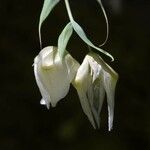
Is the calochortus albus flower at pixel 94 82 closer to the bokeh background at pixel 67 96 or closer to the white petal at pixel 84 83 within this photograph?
the white petal at pixel 84 83

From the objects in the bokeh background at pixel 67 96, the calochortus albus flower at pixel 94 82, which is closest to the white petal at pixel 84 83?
the calochortus albus flower at pixel 94 82

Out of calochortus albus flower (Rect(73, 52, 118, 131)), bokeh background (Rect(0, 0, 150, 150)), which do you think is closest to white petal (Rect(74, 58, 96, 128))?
calochortus albus flower (Rect(73, 52, 118, 131))

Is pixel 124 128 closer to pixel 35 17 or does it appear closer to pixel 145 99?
pixel 145 99

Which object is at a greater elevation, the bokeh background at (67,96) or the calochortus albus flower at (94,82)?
the calochortus albus flower at (94,82)

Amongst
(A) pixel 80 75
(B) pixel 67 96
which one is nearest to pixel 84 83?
(A) pixel 80 75

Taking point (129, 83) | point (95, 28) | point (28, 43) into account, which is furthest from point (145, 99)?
point (28, 43)

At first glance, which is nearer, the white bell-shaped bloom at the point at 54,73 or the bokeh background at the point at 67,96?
the white bell-shaped bloom at the point at 54,73

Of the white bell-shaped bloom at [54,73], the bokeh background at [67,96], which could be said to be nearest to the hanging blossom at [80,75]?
the white bell-shaped bloom at [54,73]
